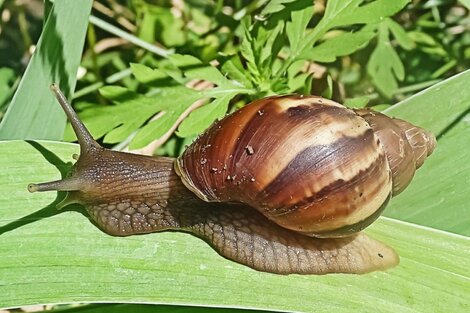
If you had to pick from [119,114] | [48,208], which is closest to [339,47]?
[119,114]

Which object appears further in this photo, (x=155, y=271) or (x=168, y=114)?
(x=168, y=114)

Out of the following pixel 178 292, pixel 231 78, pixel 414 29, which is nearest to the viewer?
pixel 178 292

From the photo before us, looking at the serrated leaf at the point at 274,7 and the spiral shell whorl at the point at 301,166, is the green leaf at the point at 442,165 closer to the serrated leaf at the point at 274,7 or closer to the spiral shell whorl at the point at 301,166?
the spiral shell whorl at the point at 301,166

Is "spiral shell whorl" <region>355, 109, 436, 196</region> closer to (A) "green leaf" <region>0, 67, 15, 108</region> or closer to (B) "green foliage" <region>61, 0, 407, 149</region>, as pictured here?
(B) "green foliage" <region>61, 0, 407, 149</region>

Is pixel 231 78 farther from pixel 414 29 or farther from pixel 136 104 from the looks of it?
pixel 414 29

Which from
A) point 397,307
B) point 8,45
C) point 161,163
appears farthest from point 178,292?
point 8,45

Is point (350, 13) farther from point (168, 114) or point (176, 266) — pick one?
point (176, 266)
